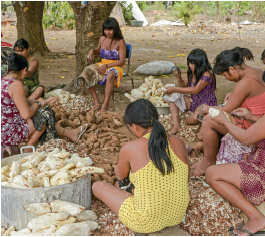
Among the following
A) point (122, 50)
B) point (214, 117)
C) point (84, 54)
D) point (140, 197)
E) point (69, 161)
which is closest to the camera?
point (140, 197)

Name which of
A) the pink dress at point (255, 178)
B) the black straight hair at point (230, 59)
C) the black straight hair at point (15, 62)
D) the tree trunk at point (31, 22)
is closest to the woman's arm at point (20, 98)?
the black straight hair at point (15, 62)

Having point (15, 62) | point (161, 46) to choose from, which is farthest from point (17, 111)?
point (161, 46)

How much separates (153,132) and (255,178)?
0.84 meters

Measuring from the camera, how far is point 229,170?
2.20 m

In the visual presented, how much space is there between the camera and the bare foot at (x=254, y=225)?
207 centimetres

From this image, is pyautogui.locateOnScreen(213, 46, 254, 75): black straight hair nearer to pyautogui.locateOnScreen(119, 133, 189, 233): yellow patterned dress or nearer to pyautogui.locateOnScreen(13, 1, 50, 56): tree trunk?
pyautogui.locateOnScreen(119, 133, 189, 233): yellow patterned dress

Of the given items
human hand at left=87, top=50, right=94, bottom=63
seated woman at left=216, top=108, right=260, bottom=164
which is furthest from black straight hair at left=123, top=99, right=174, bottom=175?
human hand at left=87, top=50, right=94, bottom=63

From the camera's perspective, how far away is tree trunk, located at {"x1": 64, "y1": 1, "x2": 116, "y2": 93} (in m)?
4.84

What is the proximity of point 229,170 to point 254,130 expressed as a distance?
0.36 metres

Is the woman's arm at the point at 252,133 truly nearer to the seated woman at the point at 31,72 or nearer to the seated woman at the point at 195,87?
the seated woman at the point at 195,87

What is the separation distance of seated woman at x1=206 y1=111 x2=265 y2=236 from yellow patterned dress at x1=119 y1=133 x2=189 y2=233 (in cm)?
38

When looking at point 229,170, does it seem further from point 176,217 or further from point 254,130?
point 176,217

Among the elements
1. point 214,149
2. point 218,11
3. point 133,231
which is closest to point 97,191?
point 133,231

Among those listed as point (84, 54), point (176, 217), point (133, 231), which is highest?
point (84, 54)
